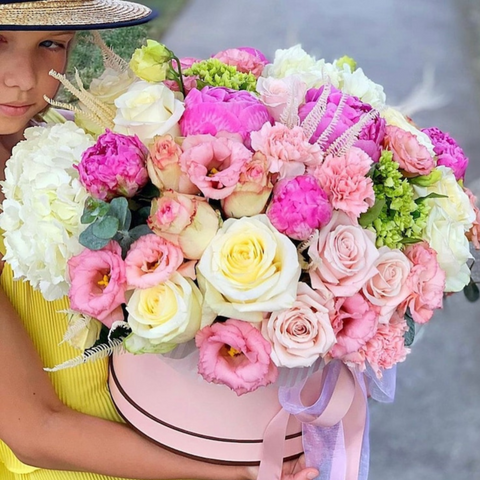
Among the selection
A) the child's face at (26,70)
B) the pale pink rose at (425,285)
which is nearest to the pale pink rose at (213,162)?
the pale pink rose at (425,285)


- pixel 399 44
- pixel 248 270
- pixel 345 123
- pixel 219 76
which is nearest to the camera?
pixel 248 270

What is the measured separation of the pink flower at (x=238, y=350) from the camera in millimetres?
559

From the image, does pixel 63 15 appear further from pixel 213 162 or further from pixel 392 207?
pixel 392 207

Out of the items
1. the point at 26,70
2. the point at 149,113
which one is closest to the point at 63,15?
the point at 26,70

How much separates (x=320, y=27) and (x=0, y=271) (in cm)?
265

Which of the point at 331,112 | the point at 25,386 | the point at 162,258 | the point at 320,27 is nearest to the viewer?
the point at 162,258

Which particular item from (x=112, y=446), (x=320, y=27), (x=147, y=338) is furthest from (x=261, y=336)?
(x=320, y=27)

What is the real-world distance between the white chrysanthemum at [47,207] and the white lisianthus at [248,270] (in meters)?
0.15

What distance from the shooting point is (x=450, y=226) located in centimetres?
66

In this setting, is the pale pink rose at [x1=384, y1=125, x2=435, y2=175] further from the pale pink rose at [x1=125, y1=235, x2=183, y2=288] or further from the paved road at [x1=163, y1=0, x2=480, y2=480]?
the paved road at [x1=163, y1=0, x2=480, y2=480]

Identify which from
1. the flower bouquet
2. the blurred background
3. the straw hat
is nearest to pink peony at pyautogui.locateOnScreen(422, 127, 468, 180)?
the flower bouquet

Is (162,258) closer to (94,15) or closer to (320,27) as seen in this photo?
(94,15)

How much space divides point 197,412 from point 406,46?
291cm

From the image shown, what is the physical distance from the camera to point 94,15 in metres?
0.78
